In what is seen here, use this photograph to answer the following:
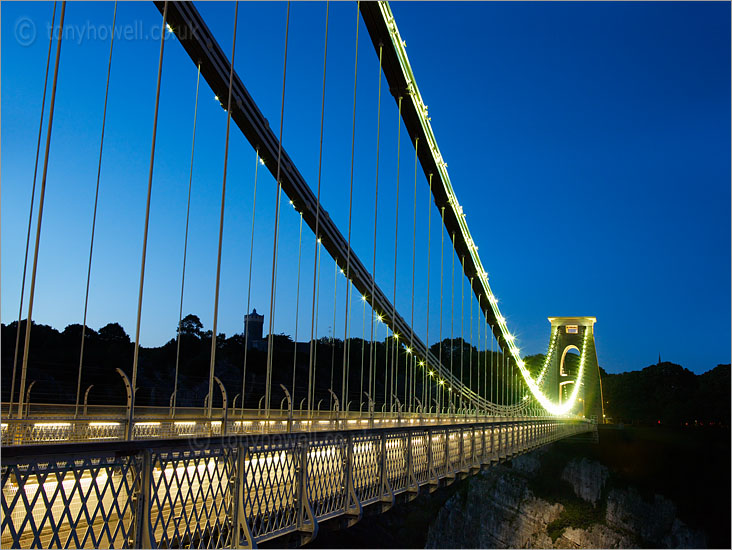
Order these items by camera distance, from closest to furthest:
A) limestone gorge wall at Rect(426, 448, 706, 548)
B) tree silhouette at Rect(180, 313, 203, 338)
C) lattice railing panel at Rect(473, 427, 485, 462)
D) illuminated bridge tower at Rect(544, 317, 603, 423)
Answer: lattice railing panel at Rect(473, 427, 485, 462) < limestone gorge wall at Rect(426, 448, 706, 548) < tree silhouette at Rect(180, 313, 203, 338) < illuminated bridge tower at Rect(544, 317, 603, 423)

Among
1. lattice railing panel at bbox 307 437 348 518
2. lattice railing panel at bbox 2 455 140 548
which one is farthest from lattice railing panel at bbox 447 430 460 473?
lattice railing panel at bbox 2 455 140 548

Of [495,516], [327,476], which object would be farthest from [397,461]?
[495,516]

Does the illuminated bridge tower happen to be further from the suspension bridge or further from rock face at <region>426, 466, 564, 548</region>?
the suspension bridge

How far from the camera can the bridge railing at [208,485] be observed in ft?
12.4

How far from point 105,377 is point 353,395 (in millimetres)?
19549

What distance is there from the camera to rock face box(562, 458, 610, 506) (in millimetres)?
43688

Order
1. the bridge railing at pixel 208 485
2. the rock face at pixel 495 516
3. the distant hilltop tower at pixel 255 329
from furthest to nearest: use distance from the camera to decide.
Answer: the distant hilltop tower at pixel 255 329, the rock face at pixel 495 516, the bridge railing at pixel 208 485

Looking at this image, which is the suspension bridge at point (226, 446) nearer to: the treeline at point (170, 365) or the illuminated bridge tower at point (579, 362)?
the treeline at point (170, 365)

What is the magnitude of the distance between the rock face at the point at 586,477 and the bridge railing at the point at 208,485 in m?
35.2

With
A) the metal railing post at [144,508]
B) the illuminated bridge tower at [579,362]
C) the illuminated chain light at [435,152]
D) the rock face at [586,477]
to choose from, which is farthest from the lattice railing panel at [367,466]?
the illuminated bridge tower at [579,362]

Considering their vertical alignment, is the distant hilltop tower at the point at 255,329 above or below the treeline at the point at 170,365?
above

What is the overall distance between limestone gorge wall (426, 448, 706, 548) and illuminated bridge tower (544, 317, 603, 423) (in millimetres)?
28568

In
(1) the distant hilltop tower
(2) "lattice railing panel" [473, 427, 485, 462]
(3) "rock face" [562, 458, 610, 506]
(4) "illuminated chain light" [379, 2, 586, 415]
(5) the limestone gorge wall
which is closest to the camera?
(2) "lattice railing panel" [473, 427, 485, 462]

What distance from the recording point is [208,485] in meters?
5.13
